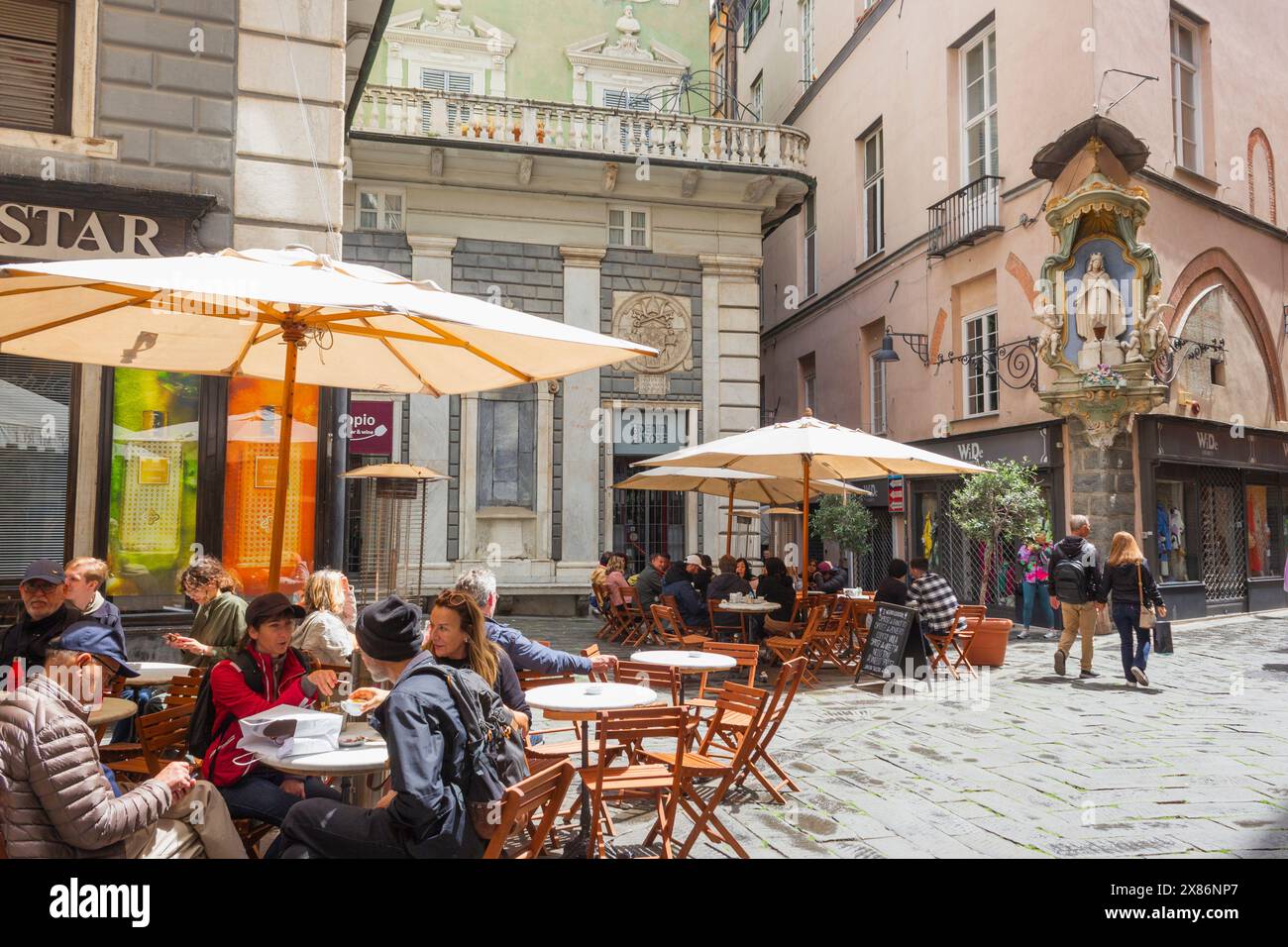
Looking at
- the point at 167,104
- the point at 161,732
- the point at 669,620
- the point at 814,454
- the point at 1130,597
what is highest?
the point at 167,104

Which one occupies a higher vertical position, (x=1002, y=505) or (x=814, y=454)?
(x=814, y=454)

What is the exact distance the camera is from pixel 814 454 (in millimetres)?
8680

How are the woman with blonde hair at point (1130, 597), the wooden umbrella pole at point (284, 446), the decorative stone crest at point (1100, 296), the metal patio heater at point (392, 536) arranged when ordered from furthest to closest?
the metal patio heater at point (392, 536), the decorative stone crest at point (1100, 296), the woman with blonde hair at point (1130, 597), the wooden umbrella pole at point (284, 446)

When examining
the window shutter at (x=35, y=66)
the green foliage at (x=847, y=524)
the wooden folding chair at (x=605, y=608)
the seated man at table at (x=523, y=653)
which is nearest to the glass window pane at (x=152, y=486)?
the window shutter at (x=35, y=66)

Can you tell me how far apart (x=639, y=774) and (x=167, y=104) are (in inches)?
294

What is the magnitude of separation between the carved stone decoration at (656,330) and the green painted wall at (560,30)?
5394 millimetres

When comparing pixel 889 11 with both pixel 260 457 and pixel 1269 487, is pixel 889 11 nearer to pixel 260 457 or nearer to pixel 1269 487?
pixel 1269 487

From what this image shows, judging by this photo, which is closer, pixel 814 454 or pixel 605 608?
pixel 814 454

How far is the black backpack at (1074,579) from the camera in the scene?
9875 mm

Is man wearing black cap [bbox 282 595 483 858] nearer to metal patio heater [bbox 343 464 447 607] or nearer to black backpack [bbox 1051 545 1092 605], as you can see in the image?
black backpack [bbox 1051 545 1092 605]

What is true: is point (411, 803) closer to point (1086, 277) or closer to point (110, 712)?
point (110, 712)

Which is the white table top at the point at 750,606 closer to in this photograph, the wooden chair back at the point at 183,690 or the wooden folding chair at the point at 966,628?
the wooden folding chair at the point at 966,628

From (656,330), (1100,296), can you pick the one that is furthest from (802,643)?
(656,330)
